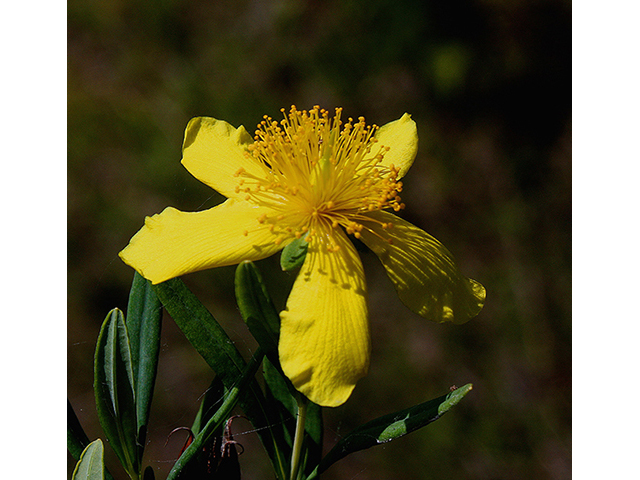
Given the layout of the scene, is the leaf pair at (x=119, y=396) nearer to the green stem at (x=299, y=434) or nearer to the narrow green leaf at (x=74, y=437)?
the narrow green leaf at (x=74, y=437)

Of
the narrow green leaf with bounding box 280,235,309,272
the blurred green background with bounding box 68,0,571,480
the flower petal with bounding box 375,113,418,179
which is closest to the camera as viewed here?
the narrow green leaf with bounding box 280,235,309,272

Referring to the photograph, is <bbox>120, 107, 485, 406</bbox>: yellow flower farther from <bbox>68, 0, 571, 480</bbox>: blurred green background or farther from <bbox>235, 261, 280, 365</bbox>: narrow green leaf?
<bbox>68, 0, 571, 480</bbox>: blurred green background

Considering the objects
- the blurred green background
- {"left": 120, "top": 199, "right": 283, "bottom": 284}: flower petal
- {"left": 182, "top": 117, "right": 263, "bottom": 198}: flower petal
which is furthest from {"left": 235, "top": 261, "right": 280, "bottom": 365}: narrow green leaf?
the blurred green background

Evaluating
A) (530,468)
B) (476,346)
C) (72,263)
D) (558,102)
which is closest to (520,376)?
(476,346)

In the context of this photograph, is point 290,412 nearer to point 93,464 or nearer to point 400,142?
point 93,464

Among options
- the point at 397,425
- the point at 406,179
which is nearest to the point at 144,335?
the point at 397,425

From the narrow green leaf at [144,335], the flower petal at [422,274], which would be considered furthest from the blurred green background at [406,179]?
the flower petal at [422,274]
